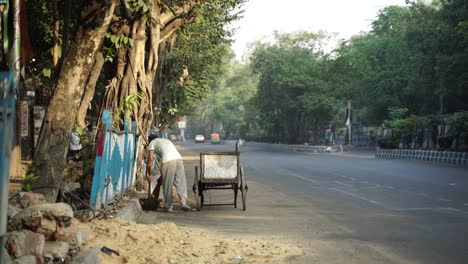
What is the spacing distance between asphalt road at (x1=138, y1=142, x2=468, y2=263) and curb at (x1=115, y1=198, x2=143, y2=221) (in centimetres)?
19

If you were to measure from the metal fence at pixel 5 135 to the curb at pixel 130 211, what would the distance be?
207 inches

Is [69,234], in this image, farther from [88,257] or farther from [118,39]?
[118,39]

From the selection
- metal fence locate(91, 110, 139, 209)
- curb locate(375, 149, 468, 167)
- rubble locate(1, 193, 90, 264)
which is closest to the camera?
rubble locate(1, 193, 90, 264)

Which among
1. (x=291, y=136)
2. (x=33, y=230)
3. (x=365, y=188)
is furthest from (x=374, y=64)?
(x=33, y=230)

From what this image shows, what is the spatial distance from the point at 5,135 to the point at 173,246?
3981mm

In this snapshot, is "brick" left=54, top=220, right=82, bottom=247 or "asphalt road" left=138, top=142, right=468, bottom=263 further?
"asphalt road" left=138, top=142, right=468, bottom=263

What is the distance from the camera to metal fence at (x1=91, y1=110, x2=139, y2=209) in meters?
9.03

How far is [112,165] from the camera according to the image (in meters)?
10.5

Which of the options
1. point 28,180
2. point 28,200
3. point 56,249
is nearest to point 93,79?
point 28,180

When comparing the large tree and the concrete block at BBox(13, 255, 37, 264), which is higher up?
the large tree

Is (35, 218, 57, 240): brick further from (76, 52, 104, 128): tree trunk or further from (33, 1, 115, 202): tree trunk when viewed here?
(76, 52, 104, 128): tree trunk

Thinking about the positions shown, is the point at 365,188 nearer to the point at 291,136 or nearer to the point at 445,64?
the point at 445,64

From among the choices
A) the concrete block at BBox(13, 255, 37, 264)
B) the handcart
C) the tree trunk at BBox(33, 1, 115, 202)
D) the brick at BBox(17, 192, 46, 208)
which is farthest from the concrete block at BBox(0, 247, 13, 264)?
the handcart

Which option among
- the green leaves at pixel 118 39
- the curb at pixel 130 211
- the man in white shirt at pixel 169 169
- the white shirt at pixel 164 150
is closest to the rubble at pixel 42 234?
the curb at pixel 130 211
